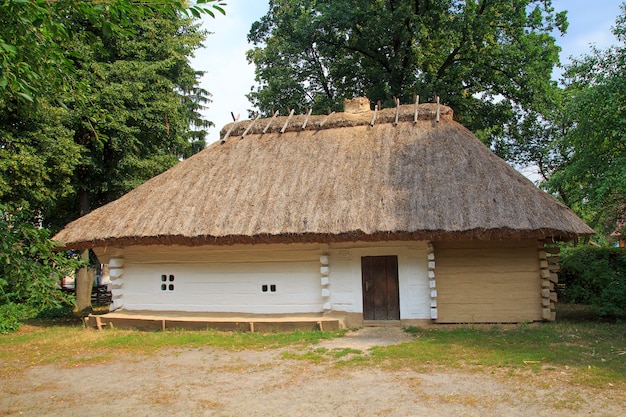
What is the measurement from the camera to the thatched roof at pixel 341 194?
10172 millimetres

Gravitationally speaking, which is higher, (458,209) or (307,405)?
(458,209)

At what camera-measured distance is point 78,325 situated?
12875 mm

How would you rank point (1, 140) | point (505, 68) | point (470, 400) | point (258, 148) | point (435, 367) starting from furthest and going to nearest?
point (505, 68) < point (258, 148) < point (1, 140) < point (435, 367) < point (470, 400)

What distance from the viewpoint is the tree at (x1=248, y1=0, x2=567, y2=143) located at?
18875mm

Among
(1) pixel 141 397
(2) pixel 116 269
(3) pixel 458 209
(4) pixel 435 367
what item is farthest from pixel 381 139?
(1) pixel 141 397

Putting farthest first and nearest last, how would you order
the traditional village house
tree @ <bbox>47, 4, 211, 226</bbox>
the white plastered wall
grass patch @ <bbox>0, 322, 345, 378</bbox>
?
tree @ <bbox>47, 4, 211, 226</bbox> < the white plastered wall < the traditional village house < grass patch @ <bbox>0, 322, 345, 378</bbox>

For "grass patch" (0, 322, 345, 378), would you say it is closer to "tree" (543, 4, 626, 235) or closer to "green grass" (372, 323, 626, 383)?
"green grass" (372, 323, 626, 383)

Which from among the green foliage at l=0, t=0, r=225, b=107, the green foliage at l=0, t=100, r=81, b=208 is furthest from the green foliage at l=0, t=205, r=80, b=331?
the green foliage at l=0, t=100, r=81, b=208

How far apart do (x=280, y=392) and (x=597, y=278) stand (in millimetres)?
8610

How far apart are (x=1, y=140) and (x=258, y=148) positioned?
6990 millimetres

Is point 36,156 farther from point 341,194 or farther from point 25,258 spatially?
point 25,258

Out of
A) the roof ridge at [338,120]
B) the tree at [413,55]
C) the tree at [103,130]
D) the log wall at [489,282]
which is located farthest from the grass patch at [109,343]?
the tree at [413,55]

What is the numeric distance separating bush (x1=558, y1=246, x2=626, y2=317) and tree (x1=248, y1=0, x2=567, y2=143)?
7.28m

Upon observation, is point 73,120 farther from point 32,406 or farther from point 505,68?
point 505,68
